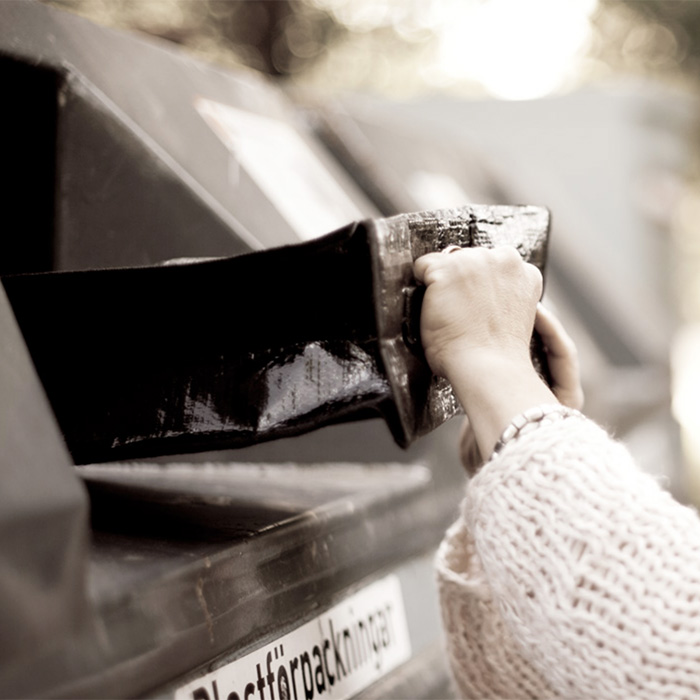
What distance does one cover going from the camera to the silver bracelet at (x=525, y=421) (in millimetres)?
1149

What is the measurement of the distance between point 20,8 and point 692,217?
11.1 metres

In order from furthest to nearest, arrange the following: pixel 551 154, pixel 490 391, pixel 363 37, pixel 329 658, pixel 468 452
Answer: pixel 363 37
pixel 551 154
pixel 468 452
pixel 329 658
pixel 490 391

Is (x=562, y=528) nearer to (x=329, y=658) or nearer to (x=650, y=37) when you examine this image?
(x=329, y=658)

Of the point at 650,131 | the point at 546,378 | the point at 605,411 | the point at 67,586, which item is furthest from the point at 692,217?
the point at 67,586

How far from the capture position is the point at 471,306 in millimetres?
1172

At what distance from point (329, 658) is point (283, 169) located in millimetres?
1316

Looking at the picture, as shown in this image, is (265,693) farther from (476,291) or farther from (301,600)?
(476,291)

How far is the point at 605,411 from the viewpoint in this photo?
127 inches

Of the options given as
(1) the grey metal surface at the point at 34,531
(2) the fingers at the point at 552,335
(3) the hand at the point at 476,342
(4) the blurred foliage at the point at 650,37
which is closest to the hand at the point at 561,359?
(2) the fingers at the point at 552,335

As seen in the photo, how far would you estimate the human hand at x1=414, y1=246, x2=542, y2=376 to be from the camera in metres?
1.15

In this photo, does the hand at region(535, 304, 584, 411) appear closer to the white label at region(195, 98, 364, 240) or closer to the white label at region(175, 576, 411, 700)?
the white label at region(175, 576, 411, 700)

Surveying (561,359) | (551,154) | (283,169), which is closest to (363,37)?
(551,154)

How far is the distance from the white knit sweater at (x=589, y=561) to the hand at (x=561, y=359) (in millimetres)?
325

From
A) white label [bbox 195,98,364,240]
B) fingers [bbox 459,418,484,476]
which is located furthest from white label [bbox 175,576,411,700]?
white label [bbox 195,98,364,240]
